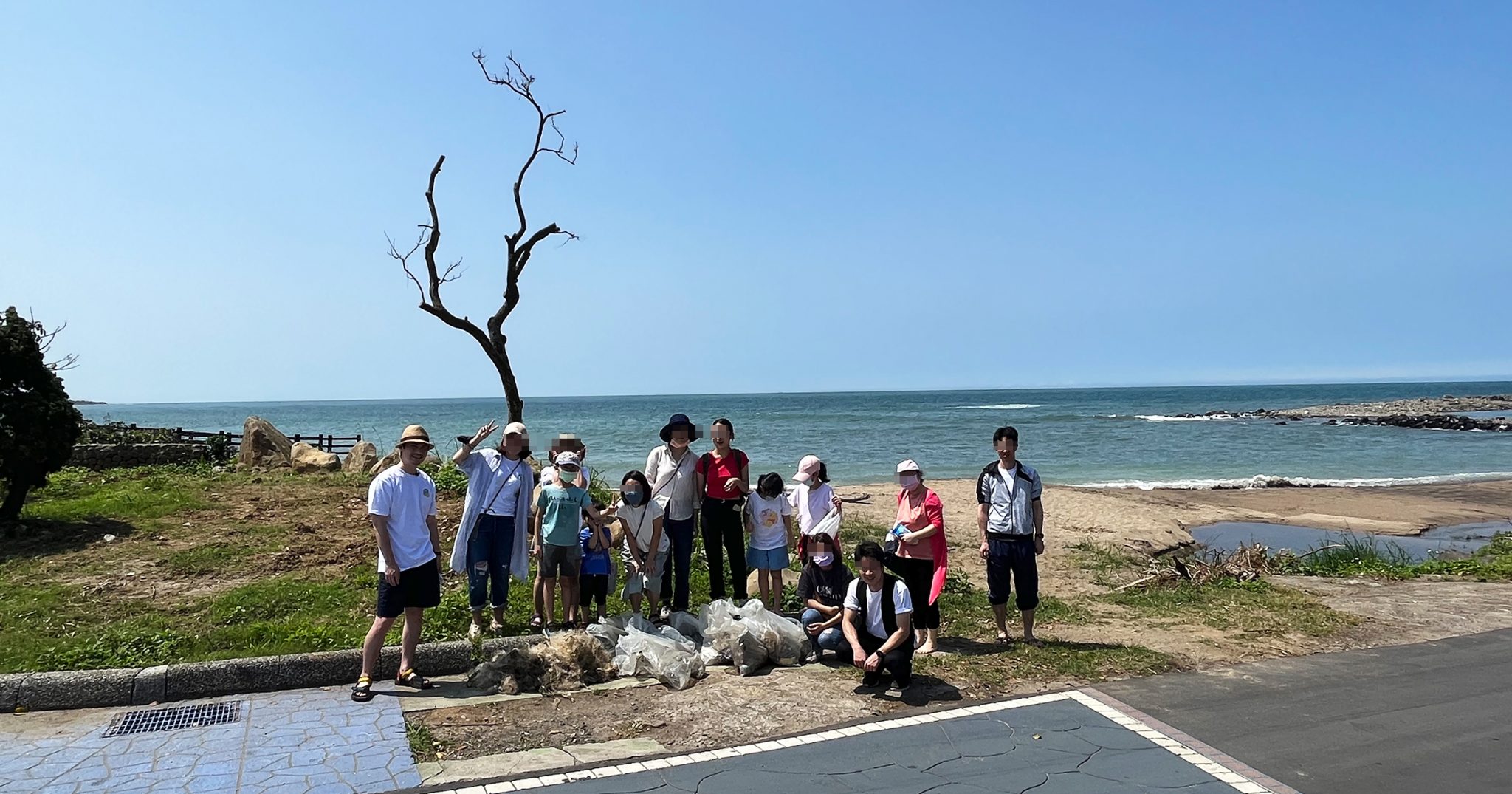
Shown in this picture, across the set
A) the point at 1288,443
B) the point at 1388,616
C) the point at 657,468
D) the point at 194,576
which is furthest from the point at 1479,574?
the point at 1288,443

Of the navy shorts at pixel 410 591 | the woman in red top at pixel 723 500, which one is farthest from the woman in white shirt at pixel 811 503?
the navy shorts at pixel 410 591

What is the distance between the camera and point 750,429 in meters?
62.1

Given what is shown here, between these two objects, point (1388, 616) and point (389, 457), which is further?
point (389, 457)

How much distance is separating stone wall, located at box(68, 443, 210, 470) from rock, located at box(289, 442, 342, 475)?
2.68 m

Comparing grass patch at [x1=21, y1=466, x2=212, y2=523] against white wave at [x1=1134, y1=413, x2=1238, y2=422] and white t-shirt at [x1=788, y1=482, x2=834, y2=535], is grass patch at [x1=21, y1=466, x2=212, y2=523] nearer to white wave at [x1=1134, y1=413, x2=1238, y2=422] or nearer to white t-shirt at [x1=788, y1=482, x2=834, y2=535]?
white t-shirt at [x1=788, y1=482, x2=834, y2=535]

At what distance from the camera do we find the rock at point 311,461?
1764 cm

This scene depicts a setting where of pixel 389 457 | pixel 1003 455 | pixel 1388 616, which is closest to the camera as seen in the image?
pixel 1003 455

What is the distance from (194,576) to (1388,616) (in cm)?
1134

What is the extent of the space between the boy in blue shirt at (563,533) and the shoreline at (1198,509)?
646cm

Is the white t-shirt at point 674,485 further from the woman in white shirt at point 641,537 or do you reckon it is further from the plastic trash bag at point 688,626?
the plastic trash bag at point 688,626

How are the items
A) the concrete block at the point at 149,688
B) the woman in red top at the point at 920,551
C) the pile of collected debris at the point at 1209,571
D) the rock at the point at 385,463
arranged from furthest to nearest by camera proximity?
1. the rock at the point at 385,463
2. the pile of collected debris at the point at 1209,571
3. the woman in red top at the point at 920,551
4. the concrete block at the point at 149,688

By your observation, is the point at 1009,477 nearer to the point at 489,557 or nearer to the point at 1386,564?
the point at 489,557

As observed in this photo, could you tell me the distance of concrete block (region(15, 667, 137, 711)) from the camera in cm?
546

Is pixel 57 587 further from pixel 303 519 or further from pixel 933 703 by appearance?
pixel 933 703
